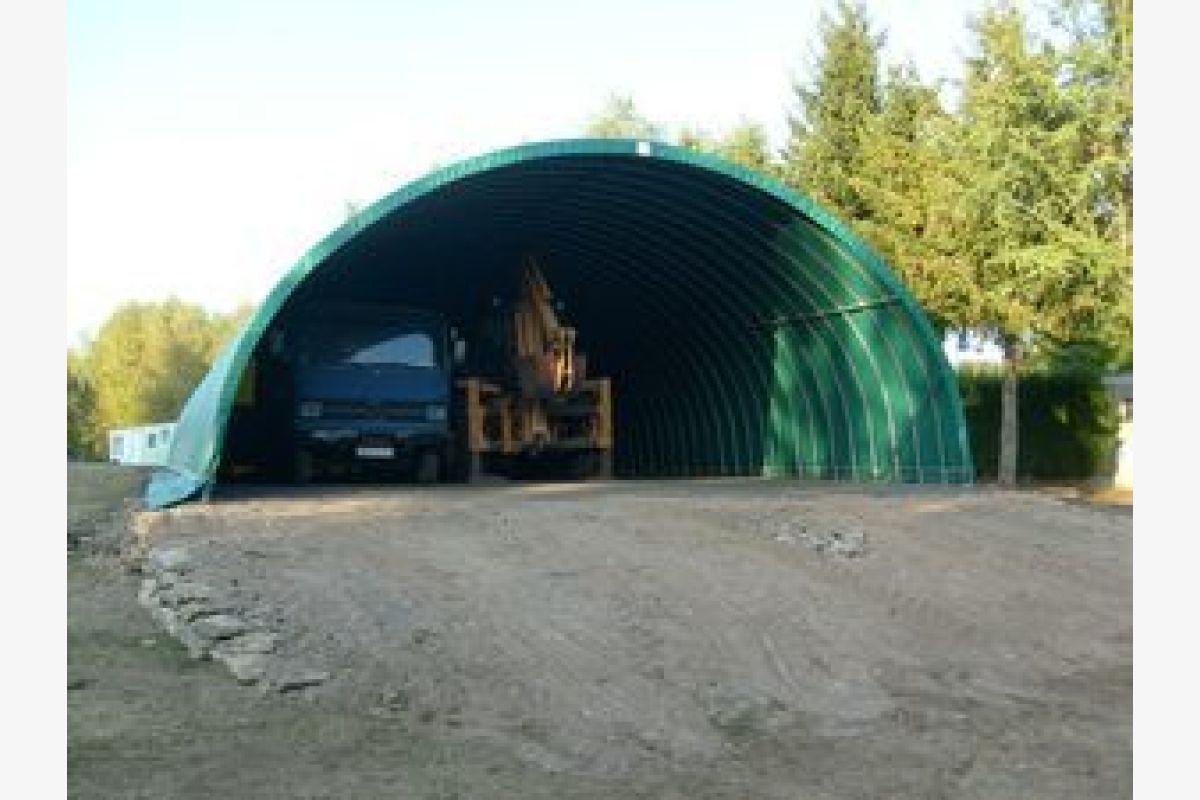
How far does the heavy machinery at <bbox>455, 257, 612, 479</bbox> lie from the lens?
21047 millimetres

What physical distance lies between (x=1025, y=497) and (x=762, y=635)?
7.66m

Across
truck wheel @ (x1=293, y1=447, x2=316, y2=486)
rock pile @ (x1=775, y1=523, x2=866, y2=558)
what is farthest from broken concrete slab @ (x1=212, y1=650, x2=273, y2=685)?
truck wheel @ (x1=293, y1=447, x2=316, y2=486)

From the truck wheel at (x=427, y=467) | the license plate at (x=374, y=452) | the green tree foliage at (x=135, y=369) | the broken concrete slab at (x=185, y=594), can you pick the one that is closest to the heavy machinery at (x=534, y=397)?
the truck wheel at (x=427, y=467)

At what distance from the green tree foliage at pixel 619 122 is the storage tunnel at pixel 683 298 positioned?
2673 cm

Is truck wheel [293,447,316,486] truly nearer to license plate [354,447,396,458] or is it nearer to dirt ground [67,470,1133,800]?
license plate [354,447,396,458]

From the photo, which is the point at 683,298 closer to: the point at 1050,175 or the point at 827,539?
the point at 1050,175

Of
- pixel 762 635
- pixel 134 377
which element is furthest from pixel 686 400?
pixel 134 377

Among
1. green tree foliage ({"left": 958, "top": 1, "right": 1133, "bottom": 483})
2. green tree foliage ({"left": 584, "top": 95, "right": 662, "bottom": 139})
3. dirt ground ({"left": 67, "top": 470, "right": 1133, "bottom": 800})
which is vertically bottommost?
dirt ground ({"left": 67, "top": 470, "right": 1133, "bottom": 800})

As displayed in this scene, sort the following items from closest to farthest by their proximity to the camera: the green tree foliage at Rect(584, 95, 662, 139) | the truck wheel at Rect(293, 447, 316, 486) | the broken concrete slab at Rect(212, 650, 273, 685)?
1. the broken concrete slab at Rect(212, 650, 273, 685)
2. the truck wheel at Rect(293, 447, 316, 486)
3. the green tree foliage at Rect(584, 95, 662, 139)

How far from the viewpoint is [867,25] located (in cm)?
3325

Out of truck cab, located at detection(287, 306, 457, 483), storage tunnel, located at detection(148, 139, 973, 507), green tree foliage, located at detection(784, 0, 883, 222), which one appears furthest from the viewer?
green tree foliage, located at detection(784, 0, 883, 222)

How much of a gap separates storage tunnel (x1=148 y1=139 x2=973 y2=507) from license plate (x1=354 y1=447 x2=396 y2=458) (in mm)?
1633

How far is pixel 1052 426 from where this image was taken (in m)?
32.6

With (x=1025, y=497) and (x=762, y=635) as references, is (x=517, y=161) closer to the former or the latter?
(x=1025, y=497)
